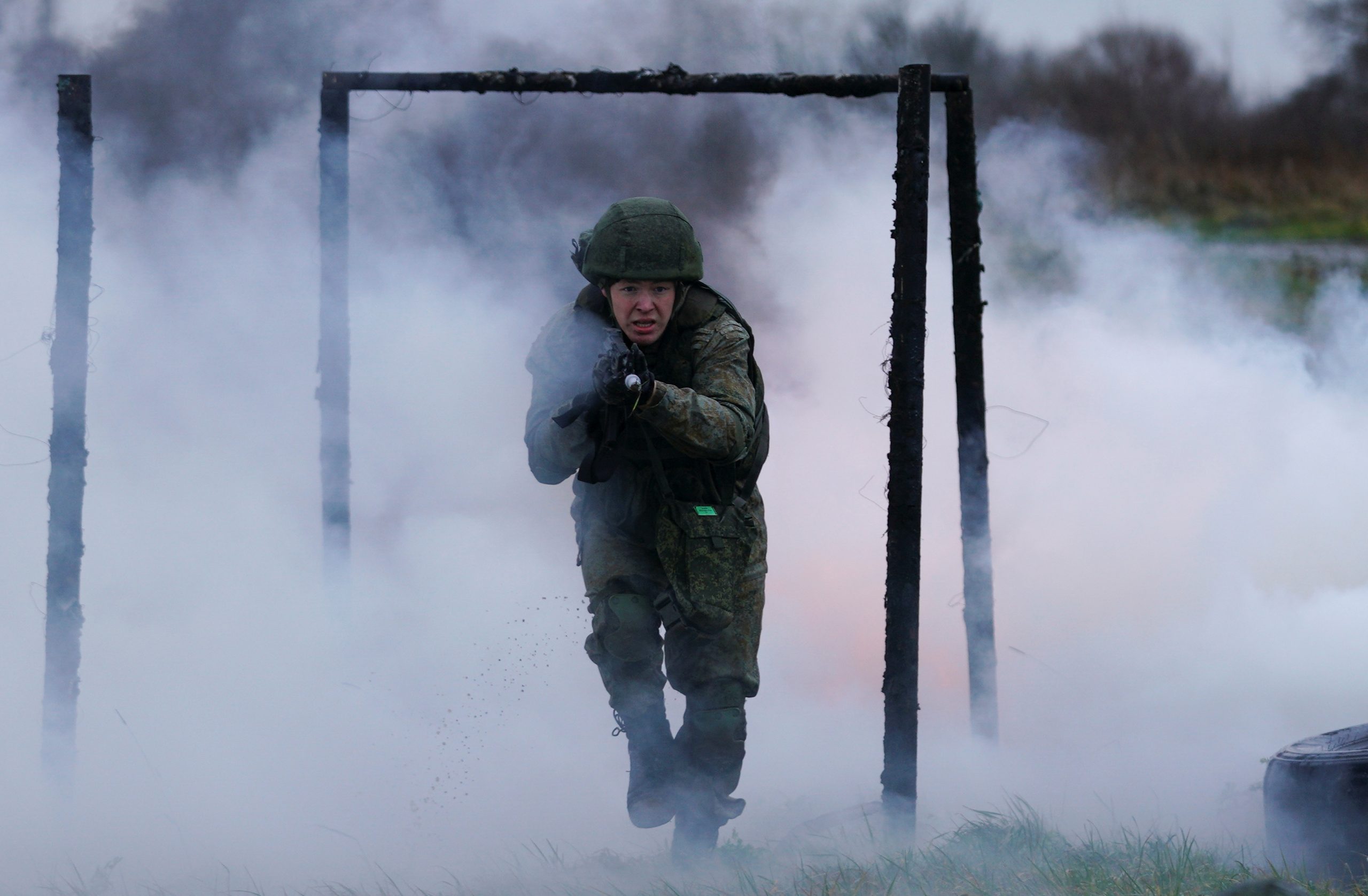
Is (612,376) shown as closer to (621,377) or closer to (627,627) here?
(621,377)

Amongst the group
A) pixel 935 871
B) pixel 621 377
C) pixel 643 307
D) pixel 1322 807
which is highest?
pixel 643 307

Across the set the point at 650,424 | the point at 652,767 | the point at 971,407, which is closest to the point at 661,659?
the point at 652,767

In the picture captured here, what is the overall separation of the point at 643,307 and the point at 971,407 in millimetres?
2539

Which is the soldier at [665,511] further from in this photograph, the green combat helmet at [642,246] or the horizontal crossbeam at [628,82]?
the horizontal crossbeam at [628,82]

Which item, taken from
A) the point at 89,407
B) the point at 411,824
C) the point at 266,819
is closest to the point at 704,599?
the point at 411,824

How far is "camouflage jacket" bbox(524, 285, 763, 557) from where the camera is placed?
177 inches

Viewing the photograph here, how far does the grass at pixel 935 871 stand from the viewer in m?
4.46

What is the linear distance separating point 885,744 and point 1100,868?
3.50 feet

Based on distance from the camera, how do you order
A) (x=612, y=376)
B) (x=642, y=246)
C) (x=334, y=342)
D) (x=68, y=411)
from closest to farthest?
(x=612, y=376) → (x=642, y=246) → (x=68, y=411) → (x=334, y=342)

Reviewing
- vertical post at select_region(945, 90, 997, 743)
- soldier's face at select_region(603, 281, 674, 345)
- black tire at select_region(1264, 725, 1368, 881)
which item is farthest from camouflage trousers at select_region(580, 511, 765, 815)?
vertical post at select_region(945, 90, 997, 743)

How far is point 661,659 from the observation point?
16.1ft

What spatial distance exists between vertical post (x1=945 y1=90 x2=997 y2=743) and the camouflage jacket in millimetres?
1976

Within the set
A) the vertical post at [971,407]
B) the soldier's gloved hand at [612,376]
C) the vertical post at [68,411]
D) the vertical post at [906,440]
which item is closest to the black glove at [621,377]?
the soldier's gloved hand at [612,376]

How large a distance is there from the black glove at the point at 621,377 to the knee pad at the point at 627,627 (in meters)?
0.92
